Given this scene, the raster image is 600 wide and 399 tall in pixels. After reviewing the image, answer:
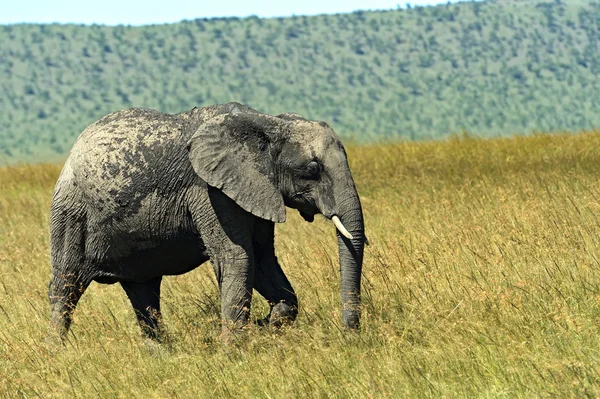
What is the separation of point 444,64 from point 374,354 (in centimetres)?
7280

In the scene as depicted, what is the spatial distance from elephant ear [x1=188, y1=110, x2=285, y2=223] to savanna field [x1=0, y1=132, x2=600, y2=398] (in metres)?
0.82

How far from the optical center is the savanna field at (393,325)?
540 centimetres

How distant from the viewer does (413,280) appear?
711 centimetres

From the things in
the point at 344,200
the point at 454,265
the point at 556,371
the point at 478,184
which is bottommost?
the point at 478,184

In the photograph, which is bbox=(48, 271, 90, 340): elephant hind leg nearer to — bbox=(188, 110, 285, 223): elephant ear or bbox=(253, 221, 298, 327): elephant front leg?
bbox=(253, 221, 298, 327): elephant front leg

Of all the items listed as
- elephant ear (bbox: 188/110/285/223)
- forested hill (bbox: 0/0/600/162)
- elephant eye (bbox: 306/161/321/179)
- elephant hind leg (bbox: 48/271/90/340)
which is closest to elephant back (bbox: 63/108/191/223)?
elephant ear (bbox: 188/110/285/223)

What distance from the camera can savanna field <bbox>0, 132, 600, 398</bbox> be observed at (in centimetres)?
540

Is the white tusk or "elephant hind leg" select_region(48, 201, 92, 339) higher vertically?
the white tusk

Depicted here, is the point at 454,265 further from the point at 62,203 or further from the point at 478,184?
the point at 478,184

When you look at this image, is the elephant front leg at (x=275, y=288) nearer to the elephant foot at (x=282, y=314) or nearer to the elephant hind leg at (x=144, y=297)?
the elephant foot at (x=282, y=314)

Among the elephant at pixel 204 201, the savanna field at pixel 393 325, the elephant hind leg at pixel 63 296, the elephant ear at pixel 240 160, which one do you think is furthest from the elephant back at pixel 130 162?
the savanna field at pixel 393 325

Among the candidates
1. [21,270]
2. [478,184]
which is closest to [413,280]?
[21,270]

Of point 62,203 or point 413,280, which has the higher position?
point 62,203

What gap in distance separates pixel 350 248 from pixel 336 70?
7191 centimetres
